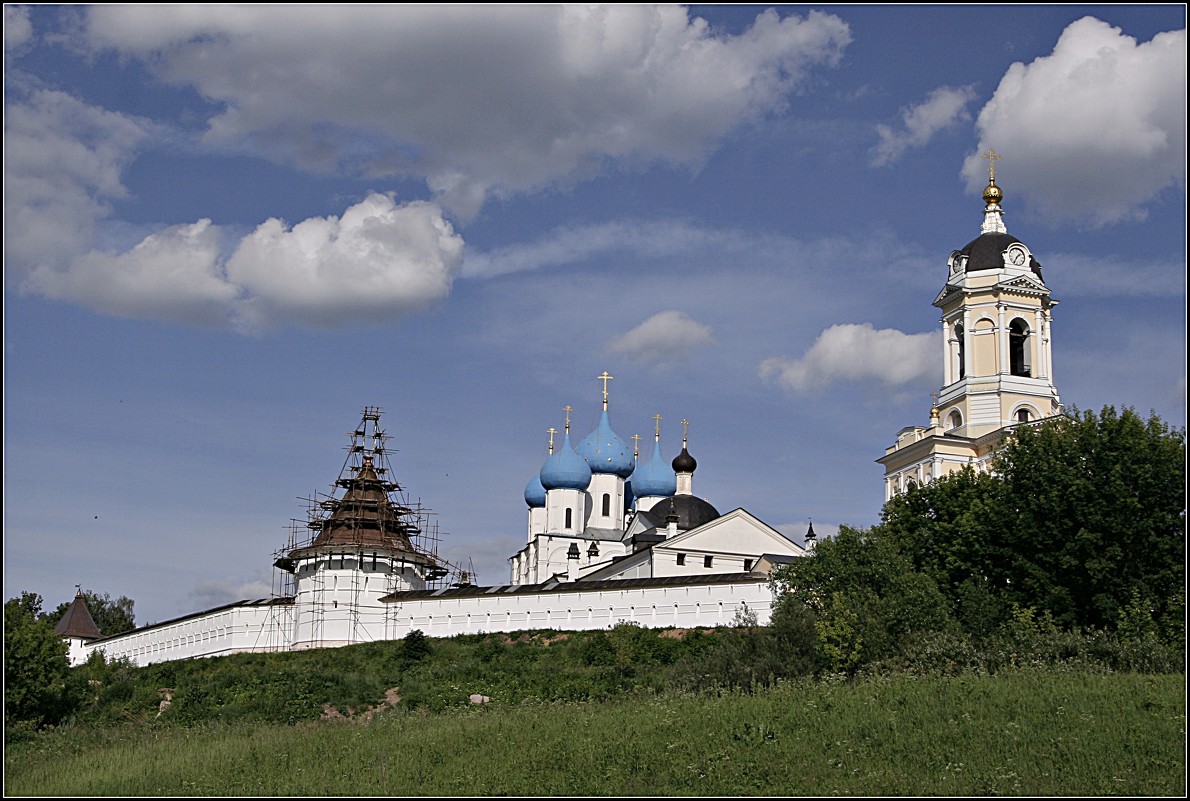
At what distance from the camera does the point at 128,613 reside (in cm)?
7581

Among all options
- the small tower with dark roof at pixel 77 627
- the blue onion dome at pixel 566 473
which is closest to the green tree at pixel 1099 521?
the blue onion dome at pixel 566 473

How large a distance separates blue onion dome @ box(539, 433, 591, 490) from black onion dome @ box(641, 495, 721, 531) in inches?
175

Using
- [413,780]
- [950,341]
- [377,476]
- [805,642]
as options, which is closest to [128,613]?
[377,476]

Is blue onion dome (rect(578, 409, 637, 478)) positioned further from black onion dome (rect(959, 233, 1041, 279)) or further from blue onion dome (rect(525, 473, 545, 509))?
black onion dome (rect(959, 233, 1041, 279))

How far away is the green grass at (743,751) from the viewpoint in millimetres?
17062

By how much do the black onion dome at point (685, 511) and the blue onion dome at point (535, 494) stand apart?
713 cm

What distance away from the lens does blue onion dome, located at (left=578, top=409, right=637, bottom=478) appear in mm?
68188

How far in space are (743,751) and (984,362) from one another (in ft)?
109

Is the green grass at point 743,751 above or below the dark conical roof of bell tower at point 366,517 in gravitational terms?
below

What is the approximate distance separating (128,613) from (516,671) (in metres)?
43.8

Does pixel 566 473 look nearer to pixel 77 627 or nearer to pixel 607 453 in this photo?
pixel 607 453

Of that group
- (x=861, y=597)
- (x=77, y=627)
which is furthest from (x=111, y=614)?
(x=861, y=597)

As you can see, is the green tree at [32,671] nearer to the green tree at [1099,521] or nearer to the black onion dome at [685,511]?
the green tree at [1099,521]

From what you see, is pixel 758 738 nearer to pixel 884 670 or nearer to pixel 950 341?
pixel 884 670
